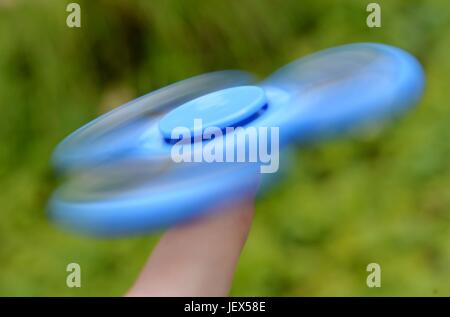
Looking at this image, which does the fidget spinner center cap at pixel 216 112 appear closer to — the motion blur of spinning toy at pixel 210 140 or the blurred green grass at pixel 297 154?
the motion blur of spinning toy at pixel 210 140

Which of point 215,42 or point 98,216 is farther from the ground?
point 215,42

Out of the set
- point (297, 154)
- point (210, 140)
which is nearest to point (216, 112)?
point (210, 140)

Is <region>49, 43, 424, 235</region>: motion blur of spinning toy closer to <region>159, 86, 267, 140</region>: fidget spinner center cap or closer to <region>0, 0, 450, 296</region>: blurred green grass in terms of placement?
<region>159, 86, 267, 140</region>: fidget spinner center cap

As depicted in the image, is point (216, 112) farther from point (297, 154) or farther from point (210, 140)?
point (297, 154)

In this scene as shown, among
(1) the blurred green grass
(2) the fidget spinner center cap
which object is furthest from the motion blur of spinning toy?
(1) the blurred green grass

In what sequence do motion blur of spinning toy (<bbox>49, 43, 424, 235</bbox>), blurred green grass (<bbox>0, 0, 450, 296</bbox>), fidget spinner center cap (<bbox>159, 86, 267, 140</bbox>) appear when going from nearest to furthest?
1. motion blur of spinning toy (<bbox>49, 43, 424, 235</bbox>)
2. fidget spinner center cap (<bbox>159, 86, 267, 140</bbox>)
3. blurred green grass (<bbox>0, 0, 450, 296</bbox>)

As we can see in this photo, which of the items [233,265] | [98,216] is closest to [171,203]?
[98,216]

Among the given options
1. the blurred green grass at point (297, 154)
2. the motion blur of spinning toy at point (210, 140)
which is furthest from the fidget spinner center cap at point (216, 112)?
the blurred green grass at point (297, 154)

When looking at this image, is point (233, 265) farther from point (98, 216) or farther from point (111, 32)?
point (111, 32)
